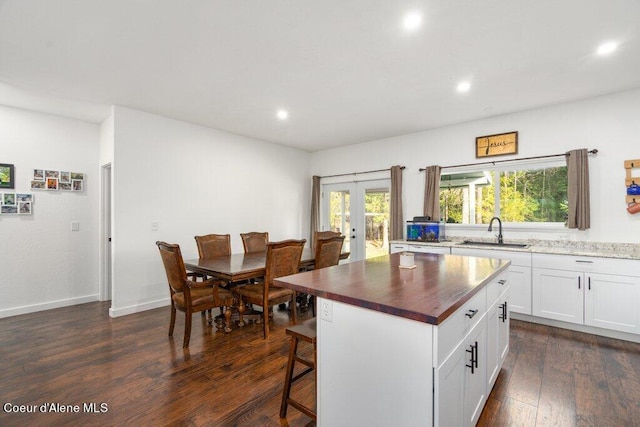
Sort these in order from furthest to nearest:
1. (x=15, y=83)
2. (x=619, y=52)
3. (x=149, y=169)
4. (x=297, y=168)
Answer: (x=297, y=168) → (x=149, y=169) → (x=15, y=83) → (x=619, y=52)

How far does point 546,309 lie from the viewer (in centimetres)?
332

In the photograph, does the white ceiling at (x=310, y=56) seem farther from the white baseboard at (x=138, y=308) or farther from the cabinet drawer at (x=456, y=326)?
the white baseboard at (x=138, y=308)

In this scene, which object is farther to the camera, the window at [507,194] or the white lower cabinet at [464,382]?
the window at [507,194]

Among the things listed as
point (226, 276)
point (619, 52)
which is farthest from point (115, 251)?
point (619, 52)

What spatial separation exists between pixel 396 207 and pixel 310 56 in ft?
10.3

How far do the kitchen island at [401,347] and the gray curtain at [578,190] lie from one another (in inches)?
104

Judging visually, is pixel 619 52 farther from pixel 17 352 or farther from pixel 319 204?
pixel 17 352

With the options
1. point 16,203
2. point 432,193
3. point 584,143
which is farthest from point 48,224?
point 584,143

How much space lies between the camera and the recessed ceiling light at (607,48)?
8.00ft

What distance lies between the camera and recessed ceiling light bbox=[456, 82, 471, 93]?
319 cm

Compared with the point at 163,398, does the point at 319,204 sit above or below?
above

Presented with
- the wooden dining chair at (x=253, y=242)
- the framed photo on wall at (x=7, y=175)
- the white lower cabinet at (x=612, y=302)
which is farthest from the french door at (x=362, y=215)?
the framed photo on wall at (x=7, y=175)

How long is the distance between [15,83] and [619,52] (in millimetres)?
5983

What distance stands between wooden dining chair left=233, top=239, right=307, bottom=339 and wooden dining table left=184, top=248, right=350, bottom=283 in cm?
12
